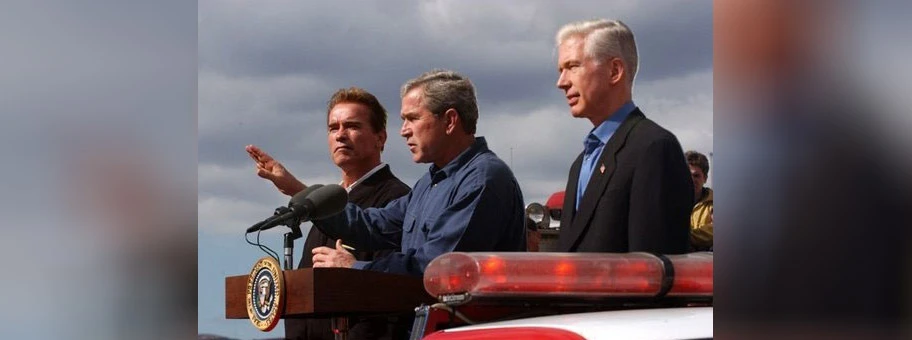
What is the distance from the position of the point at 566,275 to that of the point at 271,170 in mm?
1599

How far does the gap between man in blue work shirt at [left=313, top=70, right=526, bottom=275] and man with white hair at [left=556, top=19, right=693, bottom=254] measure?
327mm

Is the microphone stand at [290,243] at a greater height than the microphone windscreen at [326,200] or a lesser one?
lesser

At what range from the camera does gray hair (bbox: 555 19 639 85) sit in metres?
3.07

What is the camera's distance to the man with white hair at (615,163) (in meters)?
2.99

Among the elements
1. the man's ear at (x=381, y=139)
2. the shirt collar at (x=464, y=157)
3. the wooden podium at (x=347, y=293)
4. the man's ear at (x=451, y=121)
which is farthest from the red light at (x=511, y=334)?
the man's ear at (x=381, y=139)

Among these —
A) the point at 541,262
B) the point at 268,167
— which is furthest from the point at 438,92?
the point at 541,262

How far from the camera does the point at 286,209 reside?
3.21 m

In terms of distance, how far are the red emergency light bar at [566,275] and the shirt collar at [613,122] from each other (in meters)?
0.62

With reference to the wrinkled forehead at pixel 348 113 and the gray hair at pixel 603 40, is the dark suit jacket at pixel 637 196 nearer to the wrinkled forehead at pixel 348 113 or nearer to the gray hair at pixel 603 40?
the gray hair at pixel 603 40

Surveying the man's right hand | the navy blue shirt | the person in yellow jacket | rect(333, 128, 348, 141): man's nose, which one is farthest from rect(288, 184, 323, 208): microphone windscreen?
the person in yellow jacket
